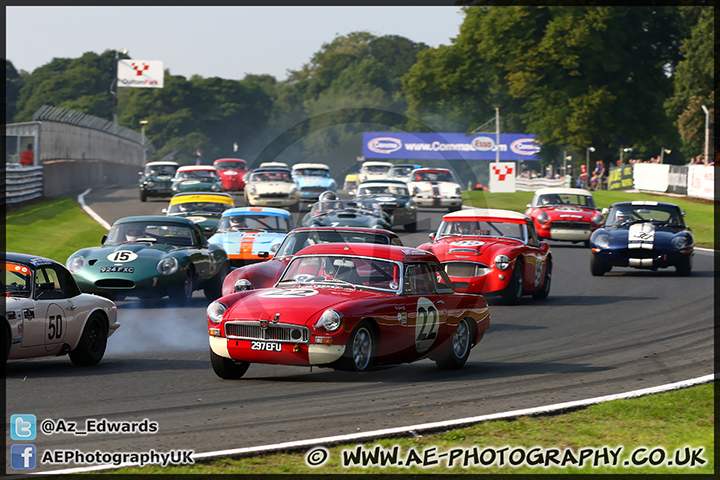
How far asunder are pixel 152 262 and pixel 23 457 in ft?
30.9

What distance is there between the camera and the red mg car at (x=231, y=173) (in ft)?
153

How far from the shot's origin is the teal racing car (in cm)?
1492

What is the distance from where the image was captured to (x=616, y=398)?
27.1ft

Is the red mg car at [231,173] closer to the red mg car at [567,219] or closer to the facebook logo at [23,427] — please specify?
the red mg car at [567,219]

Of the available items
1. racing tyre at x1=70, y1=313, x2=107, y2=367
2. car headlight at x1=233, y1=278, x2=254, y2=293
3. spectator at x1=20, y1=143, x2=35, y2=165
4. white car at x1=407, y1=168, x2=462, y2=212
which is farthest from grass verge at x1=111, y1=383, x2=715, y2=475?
spectator at x1=20, y1=143, x2=35, y2=165

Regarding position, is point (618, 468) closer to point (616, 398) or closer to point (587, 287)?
point (616, 398)

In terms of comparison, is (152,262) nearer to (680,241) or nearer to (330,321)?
(330,321)

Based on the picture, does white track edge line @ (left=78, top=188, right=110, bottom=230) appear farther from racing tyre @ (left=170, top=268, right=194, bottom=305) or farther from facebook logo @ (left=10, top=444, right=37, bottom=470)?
facebook logo @ (left=10, top=444, right=37, bottom=470)

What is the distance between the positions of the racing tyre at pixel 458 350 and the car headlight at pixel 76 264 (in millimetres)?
6834

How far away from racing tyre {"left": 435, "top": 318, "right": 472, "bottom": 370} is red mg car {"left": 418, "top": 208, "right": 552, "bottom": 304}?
4.86m

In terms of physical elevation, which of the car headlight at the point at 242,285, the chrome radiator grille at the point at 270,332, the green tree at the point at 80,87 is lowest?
the chrome radiator grille at the point at 270,332

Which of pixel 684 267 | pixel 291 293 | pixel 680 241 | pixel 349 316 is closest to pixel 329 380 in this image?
pixel 349 316

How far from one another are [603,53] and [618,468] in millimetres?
56872

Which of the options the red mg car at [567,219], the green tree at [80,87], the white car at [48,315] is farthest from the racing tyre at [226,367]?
the green tree at [80,87]
